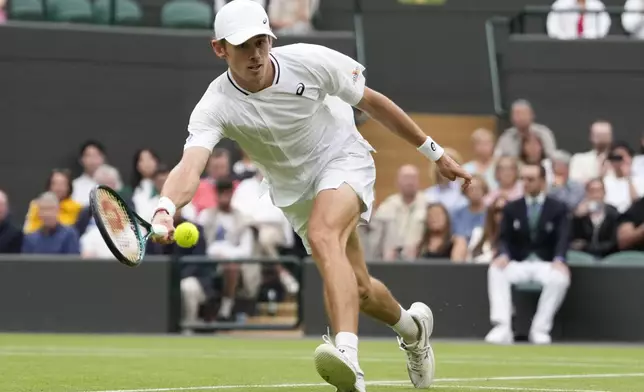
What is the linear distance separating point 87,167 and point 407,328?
28.9 feet

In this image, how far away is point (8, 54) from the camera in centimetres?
1742

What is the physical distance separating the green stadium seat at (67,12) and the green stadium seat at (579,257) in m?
6.65

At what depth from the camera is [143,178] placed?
15.9m

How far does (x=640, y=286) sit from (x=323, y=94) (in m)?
7.47

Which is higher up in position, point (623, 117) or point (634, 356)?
point (623, 117)

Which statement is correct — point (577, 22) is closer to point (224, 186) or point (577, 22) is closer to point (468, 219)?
point (468, 219)

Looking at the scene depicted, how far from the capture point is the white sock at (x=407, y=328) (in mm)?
8047

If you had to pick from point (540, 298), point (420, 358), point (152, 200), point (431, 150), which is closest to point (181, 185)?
point (431, 150)

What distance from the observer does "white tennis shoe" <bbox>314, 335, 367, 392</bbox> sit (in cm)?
654

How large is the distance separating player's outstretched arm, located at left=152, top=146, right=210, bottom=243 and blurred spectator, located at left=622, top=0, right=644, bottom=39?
1207 cm

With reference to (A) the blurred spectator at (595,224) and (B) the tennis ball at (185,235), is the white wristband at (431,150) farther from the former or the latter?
(A) the blurred spectator at (595,224)

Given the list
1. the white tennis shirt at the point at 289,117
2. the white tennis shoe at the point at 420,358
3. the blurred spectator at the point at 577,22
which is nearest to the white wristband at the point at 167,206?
the white tennis shirt at the point at 289,117

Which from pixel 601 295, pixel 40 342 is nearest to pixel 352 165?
pixel 40 342

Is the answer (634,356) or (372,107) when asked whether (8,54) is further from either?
(372,107)
